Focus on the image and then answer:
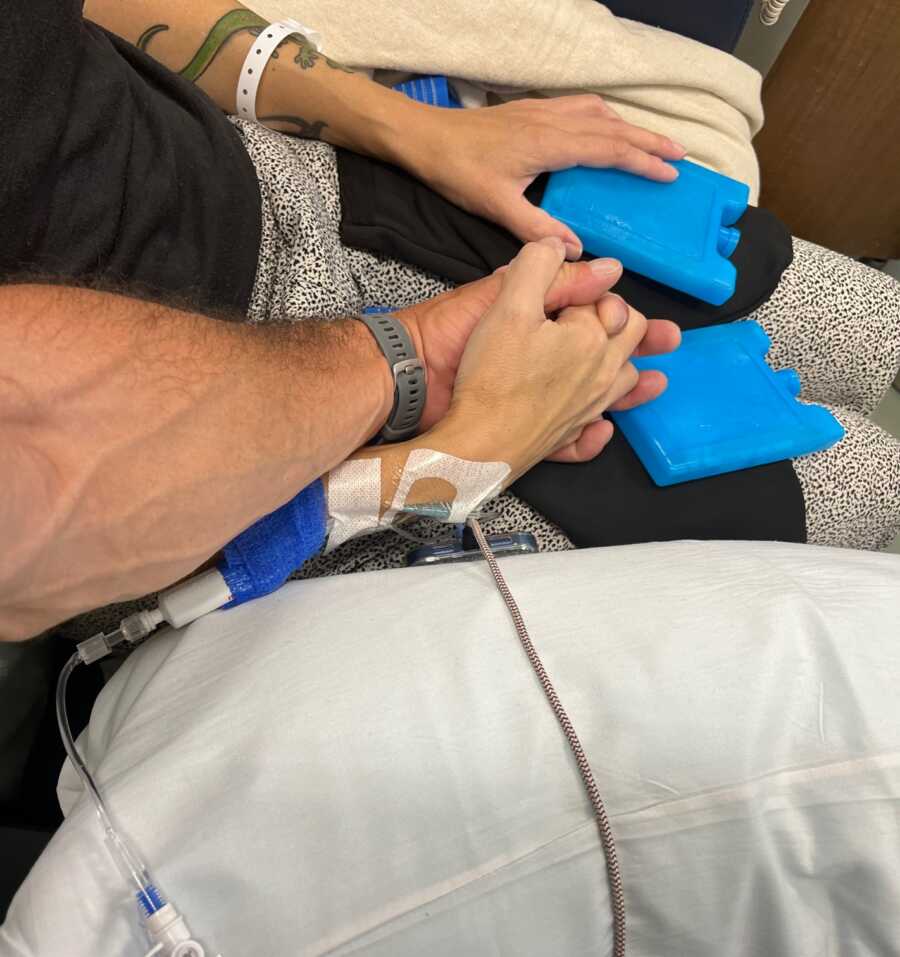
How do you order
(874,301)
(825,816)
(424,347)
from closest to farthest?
(825,816)
(424,347)
(874,301)

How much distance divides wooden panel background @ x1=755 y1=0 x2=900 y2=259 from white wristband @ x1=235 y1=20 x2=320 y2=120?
2.90 feet

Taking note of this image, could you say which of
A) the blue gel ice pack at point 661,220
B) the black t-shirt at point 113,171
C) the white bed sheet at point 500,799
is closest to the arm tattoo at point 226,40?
the black t-shirt at point 113,171

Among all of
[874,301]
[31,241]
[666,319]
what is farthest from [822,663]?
[31,241]

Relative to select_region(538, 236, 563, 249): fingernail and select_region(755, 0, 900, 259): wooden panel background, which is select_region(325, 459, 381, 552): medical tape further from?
select_region(755, 0, 900, 259): wooden panel background

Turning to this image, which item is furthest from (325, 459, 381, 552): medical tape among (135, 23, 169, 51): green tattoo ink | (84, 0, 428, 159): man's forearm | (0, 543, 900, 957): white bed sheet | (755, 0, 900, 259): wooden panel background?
(755, 0, 900, 259): wooden panel background

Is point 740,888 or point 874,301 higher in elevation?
point 874,301

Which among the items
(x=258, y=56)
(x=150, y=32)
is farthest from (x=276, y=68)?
(x=150, y=32)

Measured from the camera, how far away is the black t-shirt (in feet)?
1.64

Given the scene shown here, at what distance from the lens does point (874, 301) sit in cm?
77

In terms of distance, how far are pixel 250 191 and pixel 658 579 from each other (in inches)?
19.0

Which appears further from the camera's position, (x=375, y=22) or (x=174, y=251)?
(x=375, y=22)

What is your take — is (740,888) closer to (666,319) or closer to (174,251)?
(666,319)

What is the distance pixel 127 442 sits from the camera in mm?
433

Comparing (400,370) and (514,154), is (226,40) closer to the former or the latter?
(514,154)
